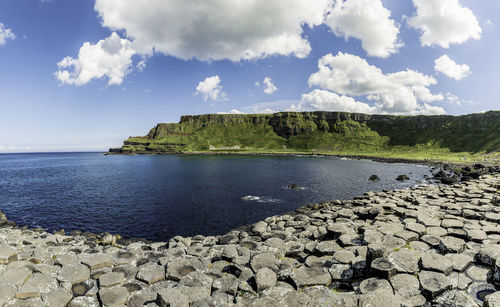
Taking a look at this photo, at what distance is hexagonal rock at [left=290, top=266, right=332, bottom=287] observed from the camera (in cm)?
863

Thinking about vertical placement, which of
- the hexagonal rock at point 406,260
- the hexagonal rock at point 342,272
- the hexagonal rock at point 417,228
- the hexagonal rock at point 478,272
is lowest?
the hexagonal rock at point 342,272

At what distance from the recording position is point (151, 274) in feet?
31.9

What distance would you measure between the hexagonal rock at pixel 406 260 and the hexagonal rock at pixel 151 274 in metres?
9.20

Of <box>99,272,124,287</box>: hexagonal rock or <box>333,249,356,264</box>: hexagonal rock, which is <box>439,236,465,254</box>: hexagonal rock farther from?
<box>99,272,124,287</box>: hexagonal rock

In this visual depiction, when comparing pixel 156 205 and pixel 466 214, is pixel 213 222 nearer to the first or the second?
pixel 156 205

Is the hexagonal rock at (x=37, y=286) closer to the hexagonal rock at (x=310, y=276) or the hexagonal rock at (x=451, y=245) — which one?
the hexagonal rock at (x=310, y=276)

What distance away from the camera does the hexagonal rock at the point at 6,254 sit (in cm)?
1020

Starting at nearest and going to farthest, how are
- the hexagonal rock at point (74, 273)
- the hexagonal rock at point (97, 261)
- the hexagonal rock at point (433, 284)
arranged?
1. the hexagonal rock at point (433, 284)
2. the hexagonal rock at point (74, 273)
3. the hexagonal rock at point (97, 261)

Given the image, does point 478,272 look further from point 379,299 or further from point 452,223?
point 452,223

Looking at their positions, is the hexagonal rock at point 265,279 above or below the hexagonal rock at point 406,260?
below

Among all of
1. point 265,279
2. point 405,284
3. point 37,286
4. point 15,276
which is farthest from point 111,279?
point 405,284

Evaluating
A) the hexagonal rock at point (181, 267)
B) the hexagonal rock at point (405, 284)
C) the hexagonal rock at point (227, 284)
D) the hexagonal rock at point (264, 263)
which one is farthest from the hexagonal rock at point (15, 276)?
the hexagonal rock at point (405, 284)

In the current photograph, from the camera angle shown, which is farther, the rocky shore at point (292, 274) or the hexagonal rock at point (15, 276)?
the hexagonal rock at point (15, 276)

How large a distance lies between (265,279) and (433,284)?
5.48 metres
